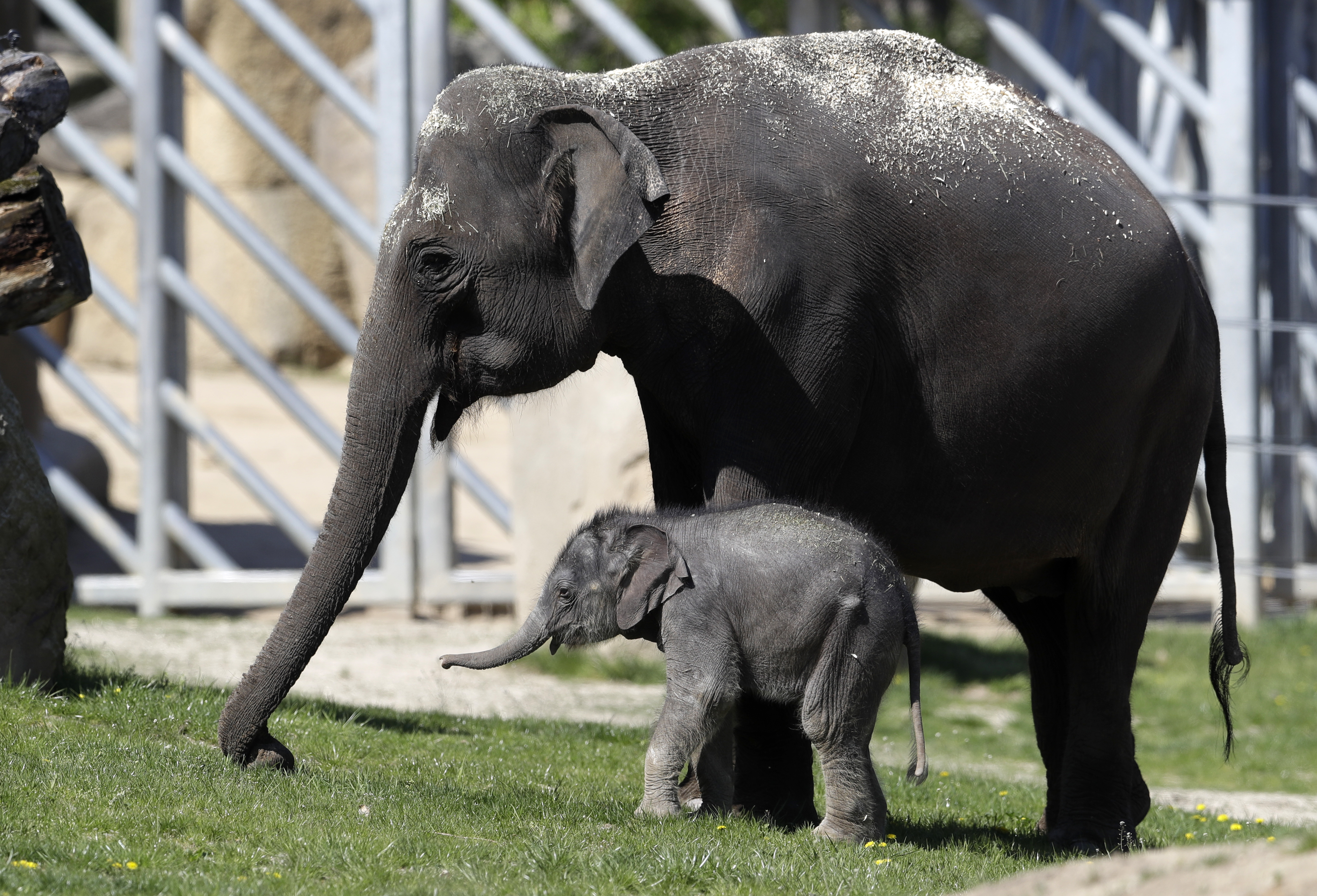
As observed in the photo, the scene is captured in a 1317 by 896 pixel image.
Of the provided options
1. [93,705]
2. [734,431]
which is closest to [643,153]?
[734,431]

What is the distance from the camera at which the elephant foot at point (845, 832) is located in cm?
519

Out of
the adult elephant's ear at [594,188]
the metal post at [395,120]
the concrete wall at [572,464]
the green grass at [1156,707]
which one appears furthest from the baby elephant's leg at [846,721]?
the metal post at [395,120]

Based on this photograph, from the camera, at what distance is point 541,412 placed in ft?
42.9

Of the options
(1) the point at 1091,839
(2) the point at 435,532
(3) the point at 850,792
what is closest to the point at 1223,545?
(1) the point at 1091,839

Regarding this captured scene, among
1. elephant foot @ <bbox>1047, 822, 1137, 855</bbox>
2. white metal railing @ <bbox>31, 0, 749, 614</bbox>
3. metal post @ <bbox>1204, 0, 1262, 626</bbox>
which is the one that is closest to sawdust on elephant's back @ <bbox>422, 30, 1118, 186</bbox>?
elephant foot @ <bbox>1047, 822, 1137, 855</bbox>

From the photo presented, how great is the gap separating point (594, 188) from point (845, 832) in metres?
2.11

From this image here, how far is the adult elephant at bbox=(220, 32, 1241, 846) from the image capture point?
5.12 metres

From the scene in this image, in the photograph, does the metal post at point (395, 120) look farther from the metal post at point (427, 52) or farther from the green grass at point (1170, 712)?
the green grass at point (1170, 712)

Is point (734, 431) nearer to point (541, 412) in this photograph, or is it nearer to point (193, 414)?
point (541, 412)

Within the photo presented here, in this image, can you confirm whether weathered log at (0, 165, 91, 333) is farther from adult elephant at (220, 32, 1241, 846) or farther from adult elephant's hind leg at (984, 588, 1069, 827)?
adult elephant's hind leg at (984, 588, 1069, 827)

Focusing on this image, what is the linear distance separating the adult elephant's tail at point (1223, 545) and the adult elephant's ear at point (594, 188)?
264 centimetres

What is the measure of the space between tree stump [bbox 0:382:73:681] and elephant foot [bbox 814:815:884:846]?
3522 mm

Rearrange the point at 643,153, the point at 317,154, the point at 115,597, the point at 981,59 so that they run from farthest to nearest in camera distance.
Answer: the point at 981,59
the point at 317,154
the point at 115,597
the point at 643,153

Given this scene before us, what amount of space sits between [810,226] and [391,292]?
1311 millimetres
